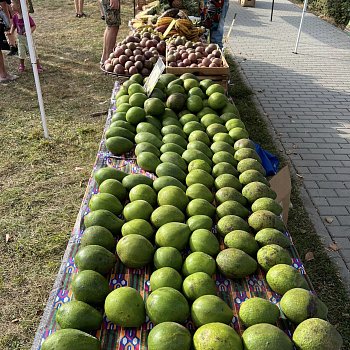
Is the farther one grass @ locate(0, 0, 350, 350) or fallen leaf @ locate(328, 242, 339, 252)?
fallen leaf @ locate(328, 242, 339, 252)

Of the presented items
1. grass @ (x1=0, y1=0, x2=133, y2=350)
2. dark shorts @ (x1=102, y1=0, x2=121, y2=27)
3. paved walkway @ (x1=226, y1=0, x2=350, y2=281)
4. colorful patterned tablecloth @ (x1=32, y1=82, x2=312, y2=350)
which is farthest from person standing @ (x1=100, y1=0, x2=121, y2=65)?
colorful patterned tablecloth @ (x1=32, y1=82, x2=312, y2=350)

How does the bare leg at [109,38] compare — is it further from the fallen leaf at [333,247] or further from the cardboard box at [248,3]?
the cardboard box at [248,3]

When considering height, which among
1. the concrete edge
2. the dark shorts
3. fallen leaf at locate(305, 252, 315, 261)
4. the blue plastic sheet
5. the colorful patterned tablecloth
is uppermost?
the dark shorts

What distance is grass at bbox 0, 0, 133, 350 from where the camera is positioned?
3070 millimetres

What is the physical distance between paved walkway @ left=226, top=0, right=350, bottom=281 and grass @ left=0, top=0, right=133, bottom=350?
271cm

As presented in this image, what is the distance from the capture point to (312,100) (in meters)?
6.89

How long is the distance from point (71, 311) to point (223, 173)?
153cm

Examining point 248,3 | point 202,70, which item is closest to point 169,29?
point 202,70

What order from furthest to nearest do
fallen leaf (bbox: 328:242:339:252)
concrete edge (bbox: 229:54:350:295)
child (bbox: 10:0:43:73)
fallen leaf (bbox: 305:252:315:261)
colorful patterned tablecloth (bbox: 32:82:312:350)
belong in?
child (bbox: 10:0:43:73)
fallen leaf (bbox: 328:242:339:252)
fallen leaf (bbox: 305:252:315:261)
concrete edge (bbox: 229:54:350:295)
colorful patterned tablecloth (bbox: 32:82:312:350)

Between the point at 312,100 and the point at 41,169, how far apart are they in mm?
4973

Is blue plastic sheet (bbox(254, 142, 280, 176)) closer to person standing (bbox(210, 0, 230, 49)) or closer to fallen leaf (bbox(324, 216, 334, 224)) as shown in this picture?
fallen leaf (bbox(324, 216, 334, 224))

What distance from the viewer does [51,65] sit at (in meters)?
8.09

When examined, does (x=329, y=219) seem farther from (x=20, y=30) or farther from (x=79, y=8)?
(x=79, y=8)

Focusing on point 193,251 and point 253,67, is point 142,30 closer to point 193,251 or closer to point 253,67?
point 253,67
